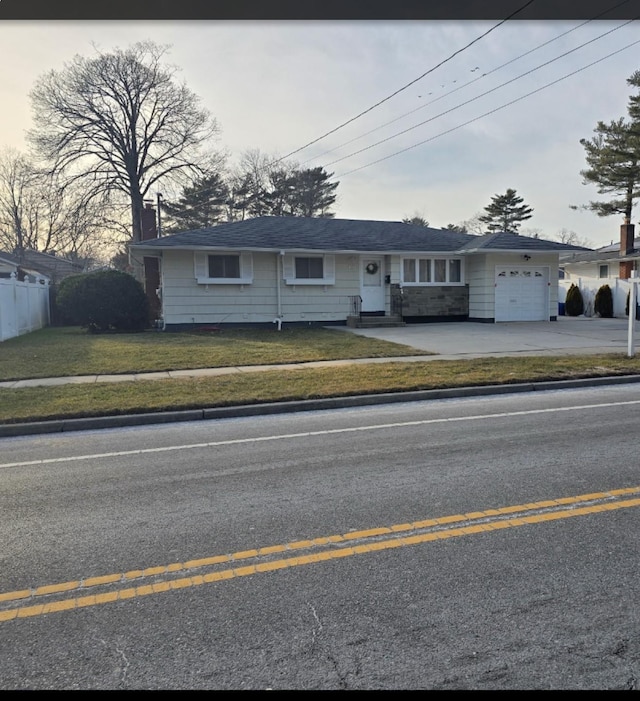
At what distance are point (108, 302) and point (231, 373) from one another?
36.1 feet

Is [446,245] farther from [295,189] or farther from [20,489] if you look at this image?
[295,189]

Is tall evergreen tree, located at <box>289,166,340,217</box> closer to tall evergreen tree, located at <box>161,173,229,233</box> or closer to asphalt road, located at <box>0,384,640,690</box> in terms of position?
tall evergreen tree, located at <box>161,173,229,233</box>

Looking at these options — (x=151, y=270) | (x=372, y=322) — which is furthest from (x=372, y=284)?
(x=151, y=270)

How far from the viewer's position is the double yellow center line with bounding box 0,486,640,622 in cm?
293

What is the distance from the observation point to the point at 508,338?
1566 cm

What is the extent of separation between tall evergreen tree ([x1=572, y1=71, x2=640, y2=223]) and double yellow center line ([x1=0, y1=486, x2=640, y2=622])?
3463cm

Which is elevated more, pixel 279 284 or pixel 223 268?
pixel 223 268

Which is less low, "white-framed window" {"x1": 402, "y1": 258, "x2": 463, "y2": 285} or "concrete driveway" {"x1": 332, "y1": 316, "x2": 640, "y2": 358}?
"white-framed window" {"x1": 402, "y1": 258, "x2": 463, "y2": 285}

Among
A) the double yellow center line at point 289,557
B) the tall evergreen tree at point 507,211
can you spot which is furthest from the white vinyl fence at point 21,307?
the tall evergreen tree at point 507,211

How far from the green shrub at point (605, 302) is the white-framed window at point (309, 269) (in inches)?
565

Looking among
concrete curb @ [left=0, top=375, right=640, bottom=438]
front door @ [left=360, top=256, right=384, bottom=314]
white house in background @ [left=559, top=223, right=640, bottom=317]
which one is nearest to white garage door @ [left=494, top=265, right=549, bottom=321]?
white house in background @ [left=559, top=223, right=640, bottom=317]

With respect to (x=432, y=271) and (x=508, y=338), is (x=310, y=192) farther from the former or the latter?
(x=508, y=338)

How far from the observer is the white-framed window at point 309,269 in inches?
792

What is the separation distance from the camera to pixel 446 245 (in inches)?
863
